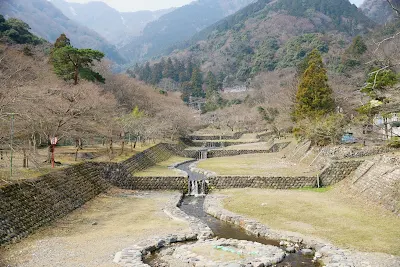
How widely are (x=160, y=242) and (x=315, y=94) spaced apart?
24.7 m

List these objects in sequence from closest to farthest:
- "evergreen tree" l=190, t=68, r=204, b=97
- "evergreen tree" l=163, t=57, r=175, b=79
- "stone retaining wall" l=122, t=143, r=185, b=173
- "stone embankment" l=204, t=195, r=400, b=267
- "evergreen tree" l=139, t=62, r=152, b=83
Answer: "stone embankment" l=204, t=195, r=400, b=267 → "stone retaining wall" l=122, t=143, r=185, b=173 → "evergreen tree" l=190, t=68, r=204, b=97 → "evergreen tree" l=139, t=62, r=152, b=83 → "evergreen tree" l=163, t=57, r=175, b=79

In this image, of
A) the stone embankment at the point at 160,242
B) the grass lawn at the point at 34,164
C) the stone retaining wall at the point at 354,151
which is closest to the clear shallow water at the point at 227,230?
the stone embankment at the point at 160,242

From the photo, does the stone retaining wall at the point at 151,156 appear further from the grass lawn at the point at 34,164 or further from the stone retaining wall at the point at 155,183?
the stone retaining wall at the point at 155,183

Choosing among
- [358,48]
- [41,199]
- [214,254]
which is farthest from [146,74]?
[214,254]

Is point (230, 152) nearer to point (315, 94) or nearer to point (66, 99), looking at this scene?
point (315, 94)

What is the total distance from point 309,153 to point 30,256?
2559 centimetres

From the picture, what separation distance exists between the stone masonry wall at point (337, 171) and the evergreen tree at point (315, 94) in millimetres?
9425

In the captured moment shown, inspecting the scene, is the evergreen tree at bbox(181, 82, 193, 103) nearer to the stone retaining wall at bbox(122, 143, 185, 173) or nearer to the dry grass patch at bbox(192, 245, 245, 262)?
the stone retaining wall at bbox(122, 143, 185, 173)

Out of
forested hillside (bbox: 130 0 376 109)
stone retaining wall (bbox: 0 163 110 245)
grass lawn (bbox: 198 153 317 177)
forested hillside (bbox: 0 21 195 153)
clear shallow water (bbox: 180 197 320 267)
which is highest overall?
forested hillside (bbox: 130 0 376 109)

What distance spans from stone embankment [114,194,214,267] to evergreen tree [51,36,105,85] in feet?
73.3

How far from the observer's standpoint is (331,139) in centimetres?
3095

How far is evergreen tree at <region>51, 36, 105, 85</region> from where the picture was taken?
34875 millimetres

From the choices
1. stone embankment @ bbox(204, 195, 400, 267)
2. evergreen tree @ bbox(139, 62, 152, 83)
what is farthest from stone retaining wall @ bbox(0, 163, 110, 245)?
evergreen tree @ bbox(139, 62, 152, 83)

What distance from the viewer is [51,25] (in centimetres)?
17062
